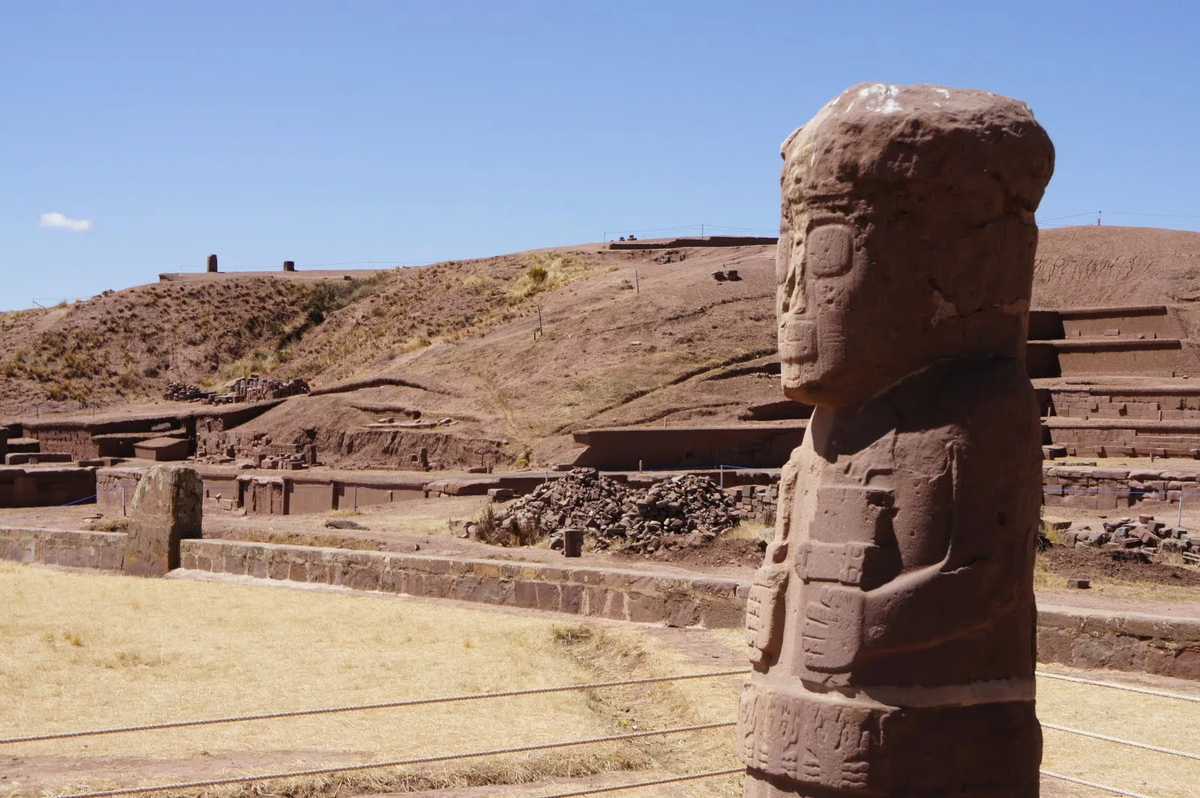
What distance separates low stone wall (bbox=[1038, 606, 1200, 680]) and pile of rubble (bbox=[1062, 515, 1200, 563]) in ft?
22.8

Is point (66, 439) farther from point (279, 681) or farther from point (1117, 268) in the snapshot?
point (1117, 268)

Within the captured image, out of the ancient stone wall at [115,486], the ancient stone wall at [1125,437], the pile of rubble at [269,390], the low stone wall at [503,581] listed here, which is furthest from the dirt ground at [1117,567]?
the pile of rubble at [269,390]

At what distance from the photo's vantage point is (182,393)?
44.4 metres

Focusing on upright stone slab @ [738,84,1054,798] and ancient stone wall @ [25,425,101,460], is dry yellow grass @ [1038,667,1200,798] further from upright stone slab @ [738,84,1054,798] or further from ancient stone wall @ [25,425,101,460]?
ancient stone wall @ [25,425,101,460]

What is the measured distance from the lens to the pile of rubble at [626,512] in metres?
16.2

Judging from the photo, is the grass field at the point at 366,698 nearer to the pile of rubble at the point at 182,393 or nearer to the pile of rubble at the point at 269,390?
the pile of rubble at the point at 269,390

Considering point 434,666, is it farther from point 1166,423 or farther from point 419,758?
point 1166,423

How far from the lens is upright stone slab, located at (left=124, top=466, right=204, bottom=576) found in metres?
14.2

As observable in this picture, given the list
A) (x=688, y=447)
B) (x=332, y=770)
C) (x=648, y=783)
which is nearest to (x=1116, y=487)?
(x=688, y=447)

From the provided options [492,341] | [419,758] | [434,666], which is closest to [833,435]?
[419,758]

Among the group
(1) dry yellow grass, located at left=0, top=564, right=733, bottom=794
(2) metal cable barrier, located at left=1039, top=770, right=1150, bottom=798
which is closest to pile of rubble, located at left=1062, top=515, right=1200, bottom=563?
(1) dry yellow grass, located at left=0, top=564, right=733, bottom=794

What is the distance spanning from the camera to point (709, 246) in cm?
5194

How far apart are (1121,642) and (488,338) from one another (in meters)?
31.7

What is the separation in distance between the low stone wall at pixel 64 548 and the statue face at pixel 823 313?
39.3 ft
